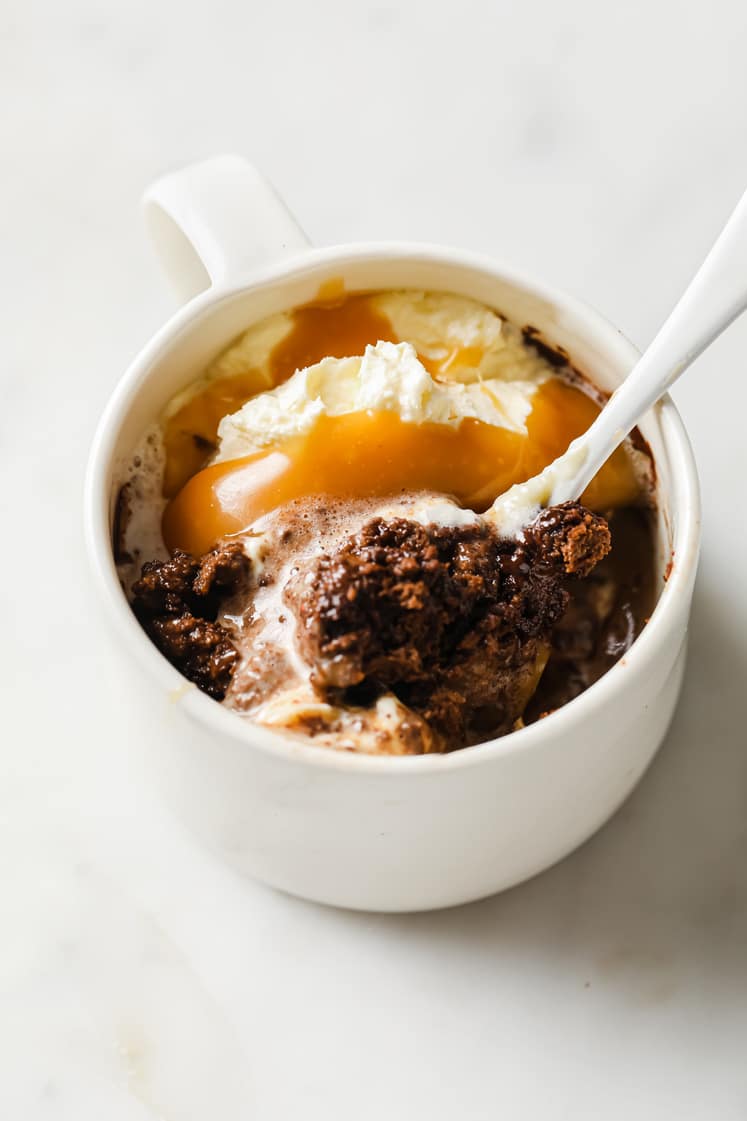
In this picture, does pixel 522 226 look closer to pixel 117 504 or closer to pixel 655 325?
pixel 655 325

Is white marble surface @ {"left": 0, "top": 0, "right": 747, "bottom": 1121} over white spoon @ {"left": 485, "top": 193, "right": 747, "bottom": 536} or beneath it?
beneath

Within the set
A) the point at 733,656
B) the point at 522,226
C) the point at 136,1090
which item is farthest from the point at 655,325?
the point at 136,1090

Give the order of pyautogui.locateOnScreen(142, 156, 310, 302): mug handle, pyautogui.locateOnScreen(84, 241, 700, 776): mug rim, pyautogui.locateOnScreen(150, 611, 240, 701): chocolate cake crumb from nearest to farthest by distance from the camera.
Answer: pyautogui.locateOnScreen(84, 241, 700, 776): mug rim, pyautogui.locateOnScreen(150, 611, 240, 701): chocolate cake crumb, pyautogui.locateOnScreen(142, 156, 310, 302): mug handle

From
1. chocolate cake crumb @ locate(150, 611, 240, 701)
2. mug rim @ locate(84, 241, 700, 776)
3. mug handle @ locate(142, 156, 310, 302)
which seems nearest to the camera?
mug rim @ locate(84, 241, 700, 776)

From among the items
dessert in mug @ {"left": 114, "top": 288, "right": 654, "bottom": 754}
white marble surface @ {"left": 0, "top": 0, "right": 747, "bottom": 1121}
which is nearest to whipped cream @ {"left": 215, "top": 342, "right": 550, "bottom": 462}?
dessert in mug @ {"left": 114, "top": 288, "right": 654, "bottom": 754}

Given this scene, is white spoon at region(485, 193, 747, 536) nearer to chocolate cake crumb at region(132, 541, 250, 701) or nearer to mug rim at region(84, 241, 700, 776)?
mug rim at region(84, 241, 700, 776)

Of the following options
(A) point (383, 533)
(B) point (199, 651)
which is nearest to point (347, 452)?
(A) point (383, 533)

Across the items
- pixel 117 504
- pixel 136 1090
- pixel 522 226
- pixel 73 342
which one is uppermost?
pixel 522 226
